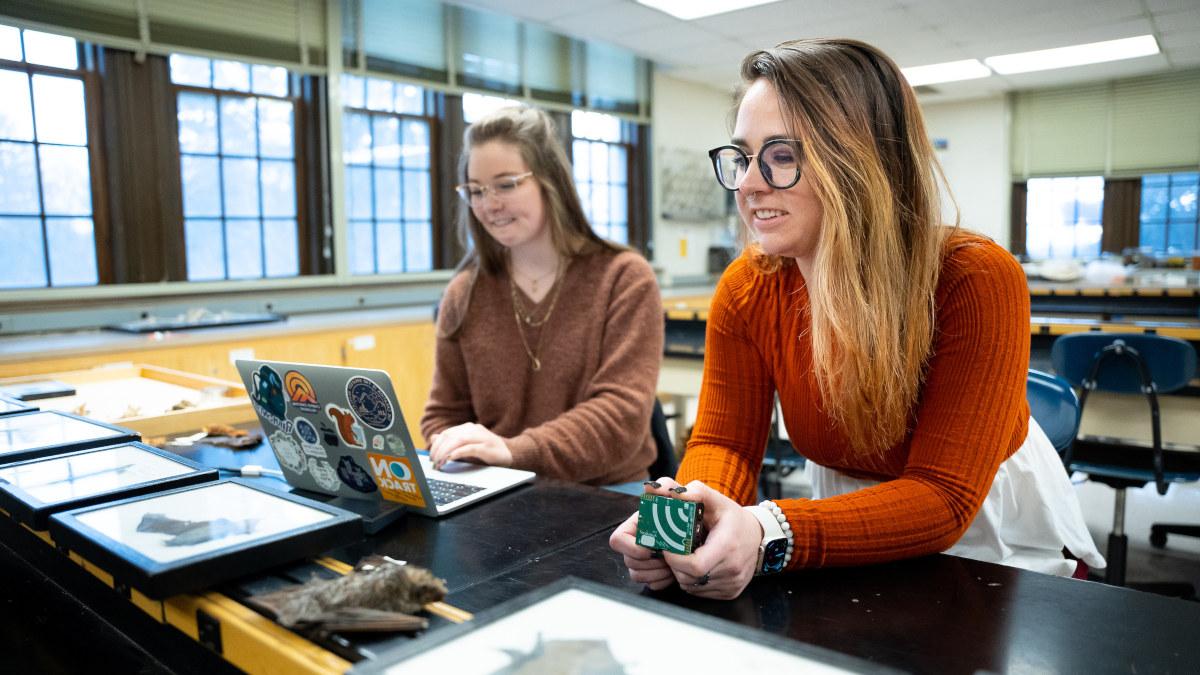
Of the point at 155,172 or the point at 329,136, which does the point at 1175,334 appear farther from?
the point at 155,172

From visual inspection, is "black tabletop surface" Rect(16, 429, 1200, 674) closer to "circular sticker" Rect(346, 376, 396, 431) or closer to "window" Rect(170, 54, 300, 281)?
"circular sticker" Rect(346, 376, 396, 431)

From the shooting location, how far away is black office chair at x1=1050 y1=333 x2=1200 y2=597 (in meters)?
2.62

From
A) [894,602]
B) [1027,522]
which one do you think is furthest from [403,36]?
[894,602]

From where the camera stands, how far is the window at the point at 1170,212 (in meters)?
8.18

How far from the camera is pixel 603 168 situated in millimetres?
6734

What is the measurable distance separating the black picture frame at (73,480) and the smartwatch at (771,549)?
2.27 ft

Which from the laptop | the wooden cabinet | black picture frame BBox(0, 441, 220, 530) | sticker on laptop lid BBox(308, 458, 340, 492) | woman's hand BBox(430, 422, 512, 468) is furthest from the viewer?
the wooden cabinet

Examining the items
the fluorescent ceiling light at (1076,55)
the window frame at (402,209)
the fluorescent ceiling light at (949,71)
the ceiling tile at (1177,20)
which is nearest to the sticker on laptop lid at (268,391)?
the window frame at (402,209)

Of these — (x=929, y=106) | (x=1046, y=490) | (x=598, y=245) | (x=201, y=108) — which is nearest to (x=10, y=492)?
(x=598, y=245)

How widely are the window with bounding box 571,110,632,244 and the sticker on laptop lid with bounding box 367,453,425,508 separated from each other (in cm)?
538

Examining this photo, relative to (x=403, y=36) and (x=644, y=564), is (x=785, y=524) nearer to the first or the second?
(x=644, y=564)

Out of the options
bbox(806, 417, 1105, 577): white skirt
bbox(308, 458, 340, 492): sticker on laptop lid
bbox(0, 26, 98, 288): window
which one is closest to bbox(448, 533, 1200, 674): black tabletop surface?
bbox(806, 417, 1105, 577): white skirt

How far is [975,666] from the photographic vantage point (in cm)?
69

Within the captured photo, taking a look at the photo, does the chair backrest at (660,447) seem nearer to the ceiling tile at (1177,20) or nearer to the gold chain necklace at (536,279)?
the gold chain necklace at (536,279)
